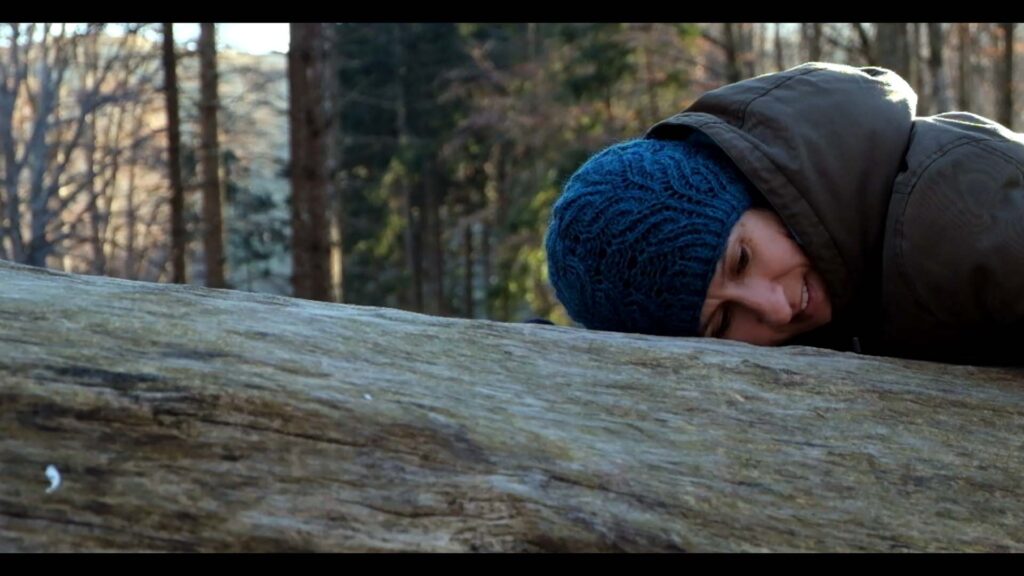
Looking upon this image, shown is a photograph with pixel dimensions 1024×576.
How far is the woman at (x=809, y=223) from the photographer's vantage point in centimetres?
216

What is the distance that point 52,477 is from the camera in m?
1.44

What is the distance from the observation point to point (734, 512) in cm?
162

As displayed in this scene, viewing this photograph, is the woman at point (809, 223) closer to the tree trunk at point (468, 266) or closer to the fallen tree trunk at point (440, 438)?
the fallen tree trunk at point (440, 438)

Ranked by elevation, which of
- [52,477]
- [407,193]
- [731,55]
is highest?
[731,55]

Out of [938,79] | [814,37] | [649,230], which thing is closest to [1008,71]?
[938,79]

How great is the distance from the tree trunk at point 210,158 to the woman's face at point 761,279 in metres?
9.70

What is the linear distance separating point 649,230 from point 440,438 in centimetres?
90

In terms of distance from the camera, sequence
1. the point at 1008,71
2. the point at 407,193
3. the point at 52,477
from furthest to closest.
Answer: the point at 407,193
the point at 1008,71
the point at 52,477

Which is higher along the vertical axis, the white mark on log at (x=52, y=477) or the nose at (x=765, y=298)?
the nose at (x=765, y=298)

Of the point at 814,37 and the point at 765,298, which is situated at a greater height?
the point at 814,37

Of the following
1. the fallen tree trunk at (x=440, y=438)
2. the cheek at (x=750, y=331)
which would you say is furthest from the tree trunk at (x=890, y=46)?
the fallen tree trunk at (x=440, y=438)

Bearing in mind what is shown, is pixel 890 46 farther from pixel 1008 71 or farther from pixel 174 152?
pixel 174 152

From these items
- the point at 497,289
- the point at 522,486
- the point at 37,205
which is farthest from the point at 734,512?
the point at 497,289

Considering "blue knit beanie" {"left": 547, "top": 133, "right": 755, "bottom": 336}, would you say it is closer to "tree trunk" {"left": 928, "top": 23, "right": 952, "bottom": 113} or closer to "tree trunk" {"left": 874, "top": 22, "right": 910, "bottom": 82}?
"tree trunk" {"left": 874, "top": 22, "right": 910, "bottom": 82}
